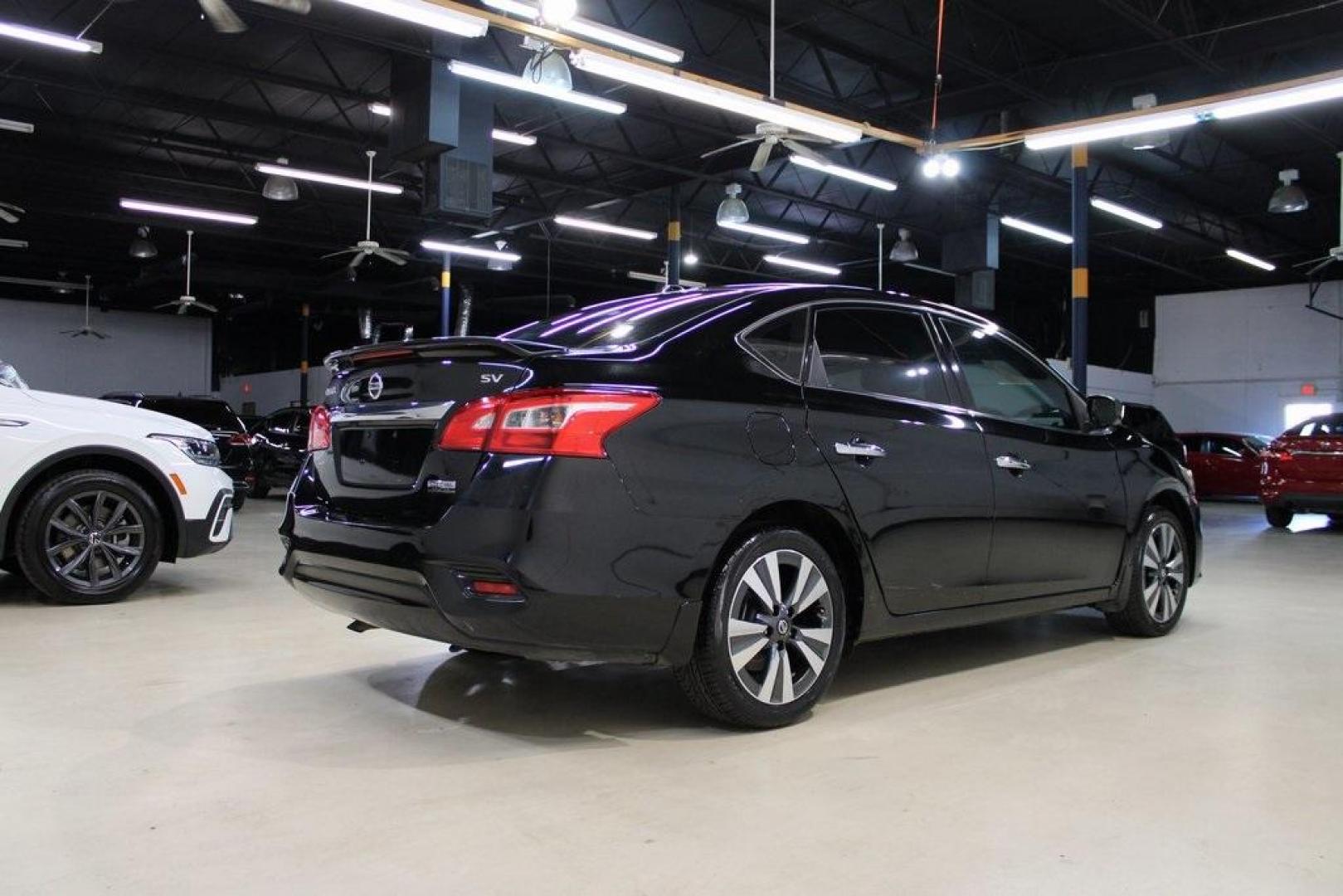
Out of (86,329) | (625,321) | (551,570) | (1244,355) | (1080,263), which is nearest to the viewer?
(551,570)

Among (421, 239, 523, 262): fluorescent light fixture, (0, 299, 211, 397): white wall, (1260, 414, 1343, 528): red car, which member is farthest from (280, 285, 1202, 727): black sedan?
(0, 299, 211, 397): white wall

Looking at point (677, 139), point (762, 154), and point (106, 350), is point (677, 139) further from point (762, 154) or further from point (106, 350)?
point (106, 350)

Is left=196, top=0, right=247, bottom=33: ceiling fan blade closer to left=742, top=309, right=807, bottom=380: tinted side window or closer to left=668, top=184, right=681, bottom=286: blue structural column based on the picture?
left=742, top=309, right=807, bottom=380: tinted side window

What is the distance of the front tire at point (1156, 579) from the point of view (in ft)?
14.4

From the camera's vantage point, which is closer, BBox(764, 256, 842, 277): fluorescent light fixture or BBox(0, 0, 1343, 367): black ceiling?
BBox(0, 0, 1343, 367): black ceiling

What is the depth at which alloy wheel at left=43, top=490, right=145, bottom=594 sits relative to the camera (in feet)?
16.4

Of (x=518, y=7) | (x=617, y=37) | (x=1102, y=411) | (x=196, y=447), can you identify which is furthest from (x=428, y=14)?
(x=1102, y=411)

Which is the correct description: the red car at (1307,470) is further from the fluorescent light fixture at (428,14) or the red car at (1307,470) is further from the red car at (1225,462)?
the fluorescent light fixture at (428,14)

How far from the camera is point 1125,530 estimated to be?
13.9 ft

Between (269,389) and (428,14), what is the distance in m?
24.3

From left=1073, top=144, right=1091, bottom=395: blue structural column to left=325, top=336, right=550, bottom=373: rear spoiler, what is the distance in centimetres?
1102

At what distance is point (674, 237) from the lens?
1731cm

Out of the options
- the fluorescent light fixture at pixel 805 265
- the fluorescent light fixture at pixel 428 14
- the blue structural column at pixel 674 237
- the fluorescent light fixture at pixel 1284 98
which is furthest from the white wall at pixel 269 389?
the fluorescent light fixture at pixel 1284 98

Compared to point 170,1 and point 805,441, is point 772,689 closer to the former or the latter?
point 805,441
